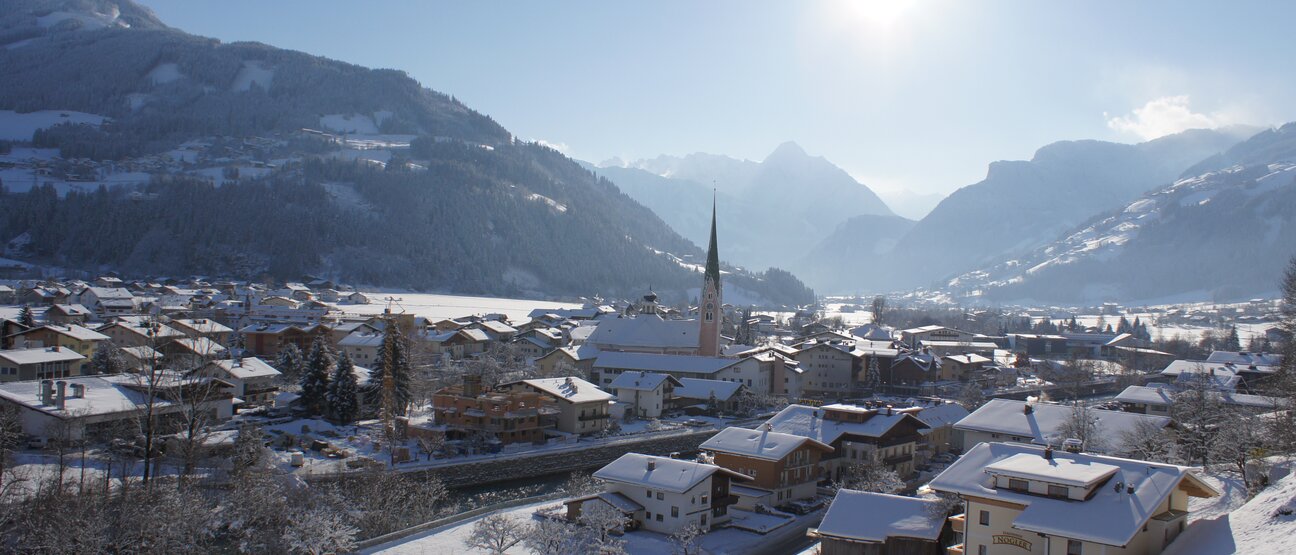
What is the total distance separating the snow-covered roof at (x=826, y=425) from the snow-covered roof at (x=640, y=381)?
12.1 meters

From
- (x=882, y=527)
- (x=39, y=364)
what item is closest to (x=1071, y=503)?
(x=882, y=527)

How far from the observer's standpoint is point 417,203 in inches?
4973

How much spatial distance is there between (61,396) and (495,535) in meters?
17.8

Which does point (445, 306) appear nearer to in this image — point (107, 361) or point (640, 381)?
point (107, 361)

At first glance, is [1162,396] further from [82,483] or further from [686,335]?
[82,483]

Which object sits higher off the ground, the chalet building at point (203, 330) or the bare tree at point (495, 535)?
the chalet building at point (203, 330)

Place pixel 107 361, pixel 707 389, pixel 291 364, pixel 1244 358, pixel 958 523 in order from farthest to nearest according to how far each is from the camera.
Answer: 1. pixel 1244 358
2. pixel 707 389
3. pixel 291 364
4. pixel 107 361
5. pixel 958 523

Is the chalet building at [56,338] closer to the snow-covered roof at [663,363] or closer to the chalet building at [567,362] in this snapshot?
the chalet building at [567,362]

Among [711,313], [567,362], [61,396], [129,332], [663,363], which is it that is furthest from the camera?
[711,313]

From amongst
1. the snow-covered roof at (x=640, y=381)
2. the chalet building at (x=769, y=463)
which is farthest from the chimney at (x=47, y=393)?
the snow-covered roof at (x=640, y=381)

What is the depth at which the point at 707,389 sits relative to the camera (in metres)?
43.9

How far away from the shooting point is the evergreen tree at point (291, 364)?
1629 inches

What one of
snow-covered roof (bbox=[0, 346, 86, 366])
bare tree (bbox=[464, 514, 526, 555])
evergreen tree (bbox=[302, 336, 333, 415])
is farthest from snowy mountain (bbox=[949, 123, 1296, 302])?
snow-covered roof (bbox=[0, 346, 86, 366])

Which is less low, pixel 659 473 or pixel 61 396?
pixel 61 396
